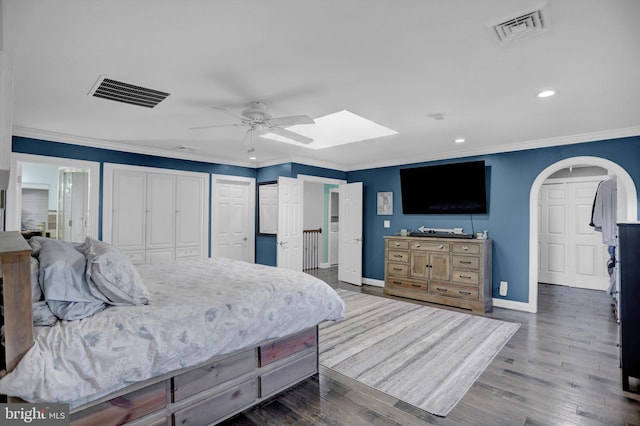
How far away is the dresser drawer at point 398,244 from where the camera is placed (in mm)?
5387

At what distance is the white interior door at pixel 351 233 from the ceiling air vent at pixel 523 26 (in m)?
4.40

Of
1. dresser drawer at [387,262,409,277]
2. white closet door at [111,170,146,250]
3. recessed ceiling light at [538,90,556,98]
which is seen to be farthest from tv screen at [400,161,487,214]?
white closet door at [111,170,146,250]

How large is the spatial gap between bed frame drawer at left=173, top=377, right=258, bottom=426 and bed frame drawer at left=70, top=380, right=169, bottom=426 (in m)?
0.17

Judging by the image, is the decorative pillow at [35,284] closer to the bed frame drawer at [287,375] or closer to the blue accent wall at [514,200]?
the bed frame drawer at [287,375]

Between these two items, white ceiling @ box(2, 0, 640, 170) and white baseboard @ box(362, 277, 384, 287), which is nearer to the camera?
white ceiling @ box(2, 0, 640, 170)

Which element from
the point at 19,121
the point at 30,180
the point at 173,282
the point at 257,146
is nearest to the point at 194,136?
the point at 257,146

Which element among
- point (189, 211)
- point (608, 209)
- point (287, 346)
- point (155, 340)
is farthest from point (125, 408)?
point (608, 209)

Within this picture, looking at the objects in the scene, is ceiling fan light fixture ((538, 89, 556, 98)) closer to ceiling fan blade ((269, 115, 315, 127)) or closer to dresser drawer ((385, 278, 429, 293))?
ceiling fan blade ((269, 115, 315, 127))

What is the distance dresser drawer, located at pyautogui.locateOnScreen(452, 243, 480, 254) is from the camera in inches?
183

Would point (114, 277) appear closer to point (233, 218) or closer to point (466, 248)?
point (233, 218)

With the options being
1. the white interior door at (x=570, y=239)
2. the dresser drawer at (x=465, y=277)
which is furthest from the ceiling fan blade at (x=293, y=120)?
the white interior door at (x=570, y=239)

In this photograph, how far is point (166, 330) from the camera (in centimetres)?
180

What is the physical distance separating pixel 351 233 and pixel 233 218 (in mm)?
2300

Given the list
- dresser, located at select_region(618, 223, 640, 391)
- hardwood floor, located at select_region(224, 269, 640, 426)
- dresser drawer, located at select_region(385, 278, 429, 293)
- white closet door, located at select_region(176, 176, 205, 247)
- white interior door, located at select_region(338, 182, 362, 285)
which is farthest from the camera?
white interior door, located at select_region(338, 182, 362, 285)
